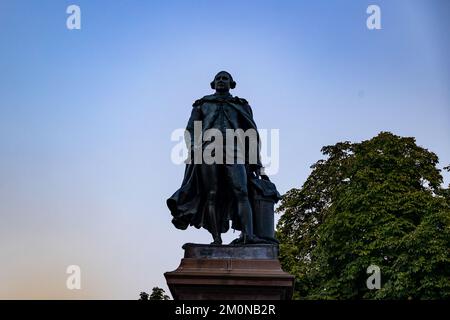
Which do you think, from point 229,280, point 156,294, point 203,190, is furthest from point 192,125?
point 156,294

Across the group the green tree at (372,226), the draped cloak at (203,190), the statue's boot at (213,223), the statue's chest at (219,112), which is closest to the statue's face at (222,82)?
the draped cloak at (203,190)

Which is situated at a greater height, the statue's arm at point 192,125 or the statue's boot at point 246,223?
the statue's arm at point 192,125

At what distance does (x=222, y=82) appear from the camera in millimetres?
12617

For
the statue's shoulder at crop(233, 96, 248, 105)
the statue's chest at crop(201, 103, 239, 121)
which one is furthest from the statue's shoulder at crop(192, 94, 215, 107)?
the statue's shoulder at crop(233, 96, 248, 105)

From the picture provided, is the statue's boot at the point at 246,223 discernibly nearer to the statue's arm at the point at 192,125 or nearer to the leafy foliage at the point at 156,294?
the statue's arm at the point at 192,125

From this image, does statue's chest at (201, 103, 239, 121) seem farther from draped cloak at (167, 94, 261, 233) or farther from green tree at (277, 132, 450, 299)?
green tree at (277, 132, 450, 299)

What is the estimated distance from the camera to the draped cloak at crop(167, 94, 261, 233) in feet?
39.0

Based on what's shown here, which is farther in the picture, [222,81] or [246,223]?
[222,81]

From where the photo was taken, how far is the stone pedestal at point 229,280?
10539mm

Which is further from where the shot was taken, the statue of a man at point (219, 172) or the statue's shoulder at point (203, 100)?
the statue's shoulder at point (203, 100)

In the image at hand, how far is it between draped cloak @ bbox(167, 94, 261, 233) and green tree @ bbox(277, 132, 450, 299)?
55.4 ft

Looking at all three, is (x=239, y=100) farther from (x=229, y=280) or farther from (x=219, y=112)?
(x=229, y=280)

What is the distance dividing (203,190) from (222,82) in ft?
6.26
